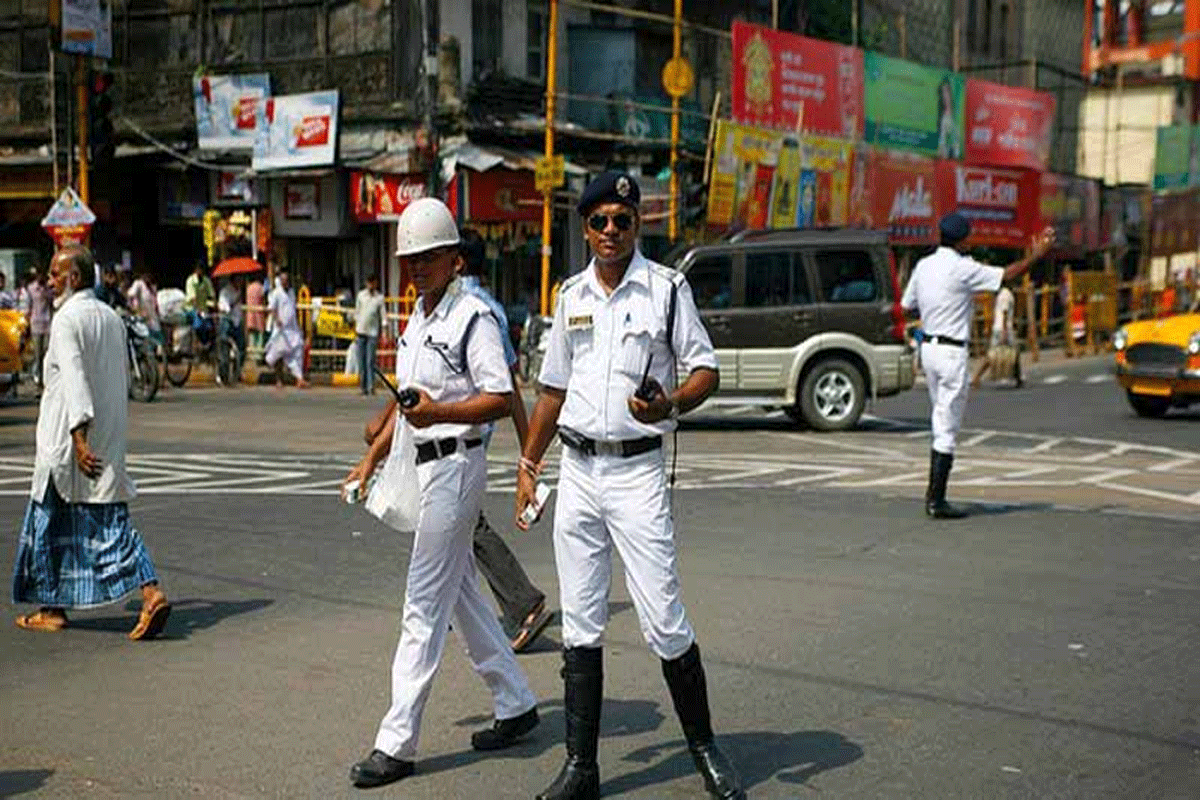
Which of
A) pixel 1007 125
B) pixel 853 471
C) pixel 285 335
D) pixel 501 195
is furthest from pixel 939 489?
pixel 1007 125

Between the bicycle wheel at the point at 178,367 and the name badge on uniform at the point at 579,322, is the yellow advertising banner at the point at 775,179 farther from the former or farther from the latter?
the name badge on uniform at the point at 579,322

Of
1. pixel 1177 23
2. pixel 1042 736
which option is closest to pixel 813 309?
pixel 1042 736

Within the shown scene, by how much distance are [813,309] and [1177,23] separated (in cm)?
5509

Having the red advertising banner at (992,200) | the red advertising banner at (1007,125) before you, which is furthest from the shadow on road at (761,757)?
the red advertising banner at (1007,125)

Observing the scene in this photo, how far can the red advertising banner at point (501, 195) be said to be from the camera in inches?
1024

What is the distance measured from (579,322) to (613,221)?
1.17ft

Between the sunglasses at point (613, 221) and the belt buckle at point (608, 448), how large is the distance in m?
0.68

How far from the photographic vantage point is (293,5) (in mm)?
28141

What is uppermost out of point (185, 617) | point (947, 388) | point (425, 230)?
point (425, 230)

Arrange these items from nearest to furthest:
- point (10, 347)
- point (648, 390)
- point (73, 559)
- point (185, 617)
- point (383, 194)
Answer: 1. point (648, 390)
2. point (73, 559)
3. point (185, 617)
4. point (10, 347)
5. point (383, 194)

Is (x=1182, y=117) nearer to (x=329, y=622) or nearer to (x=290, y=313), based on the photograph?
(x=290, y=313)

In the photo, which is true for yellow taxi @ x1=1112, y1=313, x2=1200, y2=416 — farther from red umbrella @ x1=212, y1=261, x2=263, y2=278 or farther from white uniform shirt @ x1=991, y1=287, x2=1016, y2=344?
red umbrella @ x1=212, y1=261, x2=263, y2=278

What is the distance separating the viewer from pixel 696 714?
5.16 m

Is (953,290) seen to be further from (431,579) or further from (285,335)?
(285,335)
